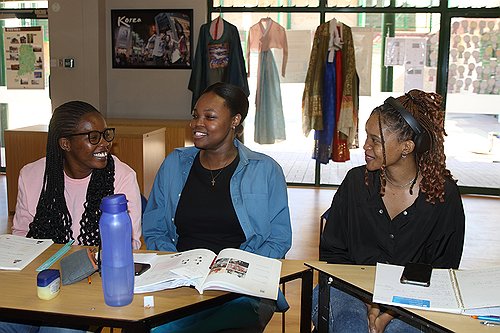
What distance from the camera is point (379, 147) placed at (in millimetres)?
2115

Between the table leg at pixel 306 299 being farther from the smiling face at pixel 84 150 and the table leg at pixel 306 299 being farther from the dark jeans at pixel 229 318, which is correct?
the smiling face at pixel 84 150

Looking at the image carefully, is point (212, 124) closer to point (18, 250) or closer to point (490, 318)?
point (18, 250)

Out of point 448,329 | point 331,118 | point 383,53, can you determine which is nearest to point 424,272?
point 448,329

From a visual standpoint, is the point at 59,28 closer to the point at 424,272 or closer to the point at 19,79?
the point at 19,79

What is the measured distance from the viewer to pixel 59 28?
6266 mm

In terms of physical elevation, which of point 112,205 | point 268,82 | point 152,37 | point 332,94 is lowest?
point 112,205

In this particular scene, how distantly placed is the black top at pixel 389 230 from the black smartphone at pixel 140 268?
0.72 metres

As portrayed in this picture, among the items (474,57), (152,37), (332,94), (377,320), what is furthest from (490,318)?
(152,37)

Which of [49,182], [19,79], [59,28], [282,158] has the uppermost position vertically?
[59,28]

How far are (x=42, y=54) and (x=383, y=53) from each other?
390 centimetres

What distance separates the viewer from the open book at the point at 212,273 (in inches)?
63.5

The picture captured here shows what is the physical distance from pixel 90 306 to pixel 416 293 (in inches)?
34.7

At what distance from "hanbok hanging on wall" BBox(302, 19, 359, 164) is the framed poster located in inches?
55.4

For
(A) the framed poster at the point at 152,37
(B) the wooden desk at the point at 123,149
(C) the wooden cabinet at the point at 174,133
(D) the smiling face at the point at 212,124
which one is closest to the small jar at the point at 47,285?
(D) the smiling face at the point at 212,124
